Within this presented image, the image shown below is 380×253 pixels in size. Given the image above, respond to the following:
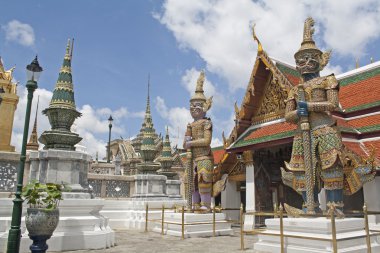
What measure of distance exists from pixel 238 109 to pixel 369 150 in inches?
189

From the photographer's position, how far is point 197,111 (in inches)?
438

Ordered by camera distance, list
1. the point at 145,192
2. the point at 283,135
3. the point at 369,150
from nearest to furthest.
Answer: the point at 369,150 → the point at 283,135 → the point at 145,192

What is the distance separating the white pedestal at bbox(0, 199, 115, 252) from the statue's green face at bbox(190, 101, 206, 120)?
14.5ft

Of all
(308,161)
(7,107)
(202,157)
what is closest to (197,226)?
(202,157)

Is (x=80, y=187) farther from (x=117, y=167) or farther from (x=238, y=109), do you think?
(x=117, y=167)

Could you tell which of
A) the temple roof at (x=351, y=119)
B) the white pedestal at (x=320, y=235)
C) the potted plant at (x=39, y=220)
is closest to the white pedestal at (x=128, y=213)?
the temple roof at (x=351, y=119)

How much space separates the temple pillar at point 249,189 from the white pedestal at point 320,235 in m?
4.36

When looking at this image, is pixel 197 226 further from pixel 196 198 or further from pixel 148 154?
pixel 148 154

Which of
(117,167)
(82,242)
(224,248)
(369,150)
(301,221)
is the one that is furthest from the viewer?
(117,167)

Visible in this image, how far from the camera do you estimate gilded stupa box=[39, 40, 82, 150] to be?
8570 mm

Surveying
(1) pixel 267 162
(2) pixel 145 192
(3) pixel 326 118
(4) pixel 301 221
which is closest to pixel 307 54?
(3) pixel 326 118

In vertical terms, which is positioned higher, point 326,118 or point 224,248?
point 326,118

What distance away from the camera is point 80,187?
8375 millimetres

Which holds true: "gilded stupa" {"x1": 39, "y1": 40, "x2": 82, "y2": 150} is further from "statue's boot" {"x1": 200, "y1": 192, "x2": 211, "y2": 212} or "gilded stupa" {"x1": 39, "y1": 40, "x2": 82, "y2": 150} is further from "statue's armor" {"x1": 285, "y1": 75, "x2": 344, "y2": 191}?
"statue's armor" {"x1": 285, "y1": 75, "x2": 344, "y2": 191}
